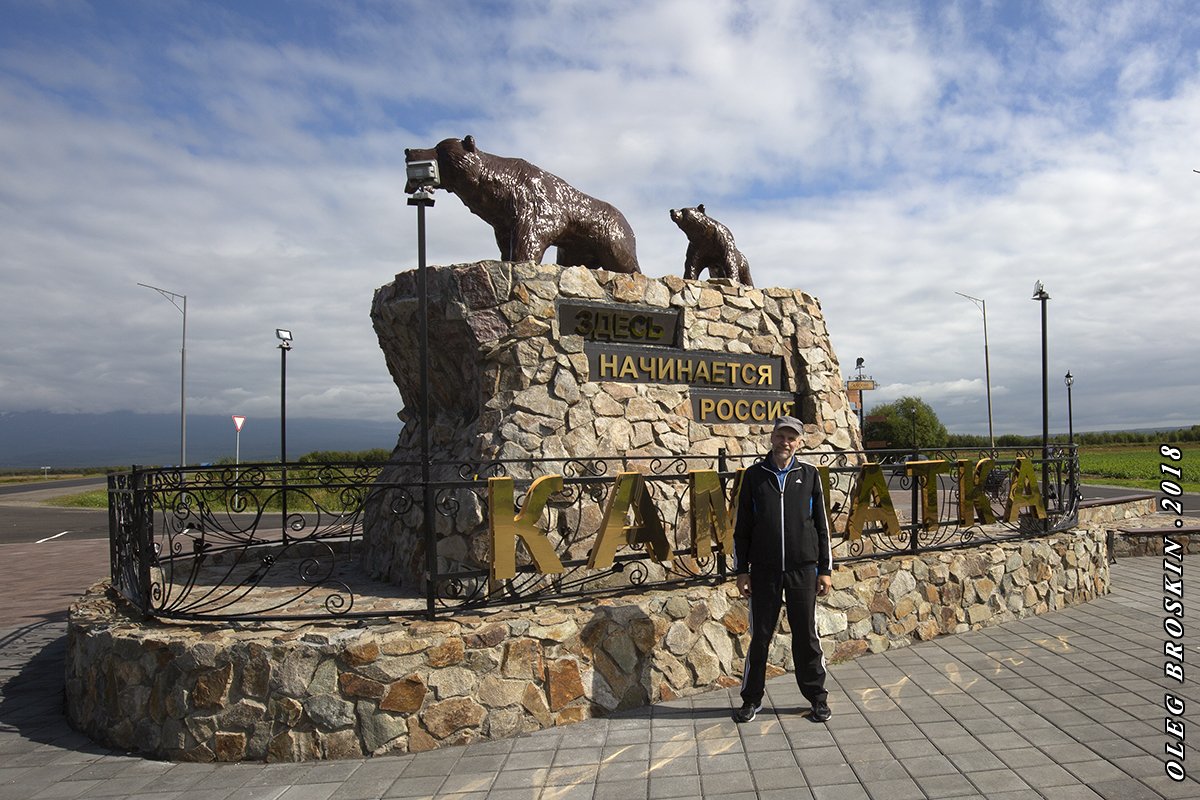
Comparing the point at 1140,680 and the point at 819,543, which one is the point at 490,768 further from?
the point at 1140,680

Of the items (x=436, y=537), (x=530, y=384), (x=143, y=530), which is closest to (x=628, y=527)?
(x=436, y=537)

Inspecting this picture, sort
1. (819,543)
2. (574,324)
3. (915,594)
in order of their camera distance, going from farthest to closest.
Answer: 1. (574,324)
2. (915,594)
3. (819,543)

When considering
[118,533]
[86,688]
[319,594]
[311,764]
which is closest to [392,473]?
[319,594]

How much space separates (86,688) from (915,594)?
6331mm

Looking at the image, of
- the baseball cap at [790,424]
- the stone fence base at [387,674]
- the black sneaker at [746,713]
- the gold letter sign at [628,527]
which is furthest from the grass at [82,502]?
the baseball cap at [790,424]

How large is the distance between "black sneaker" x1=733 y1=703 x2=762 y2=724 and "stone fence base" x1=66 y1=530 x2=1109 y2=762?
55 cm

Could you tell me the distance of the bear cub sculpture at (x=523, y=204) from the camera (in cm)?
726

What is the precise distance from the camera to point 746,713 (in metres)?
4.56

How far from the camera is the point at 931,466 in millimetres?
6910

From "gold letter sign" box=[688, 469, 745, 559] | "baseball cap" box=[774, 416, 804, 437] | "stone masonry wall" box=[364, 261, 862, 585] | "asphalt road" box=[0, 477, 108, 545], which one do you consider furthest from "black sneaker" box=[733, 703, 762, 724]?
"asphalt road" box=[0, 477, 108, 545]

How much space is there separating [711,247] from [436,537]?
16.6ft

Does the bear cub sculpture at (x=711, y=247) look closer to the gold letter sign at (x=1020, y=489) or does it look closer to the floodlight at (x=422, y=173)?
the gold letter sign at (x=1020, y=489)

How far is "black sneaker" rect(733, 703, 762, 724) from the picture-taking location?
179 inches

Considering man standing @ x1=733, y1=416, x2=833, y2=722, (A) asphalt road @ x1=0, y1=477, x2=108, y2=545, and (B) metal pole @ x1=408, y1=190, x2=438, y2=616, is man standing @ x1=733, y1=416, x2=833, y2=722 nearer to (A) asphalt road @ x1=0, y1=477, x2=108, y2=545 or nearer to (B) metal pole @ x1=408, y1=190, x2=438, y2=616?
(B) metal pole @ x1=408, y1=190, x2=438, y2=616
